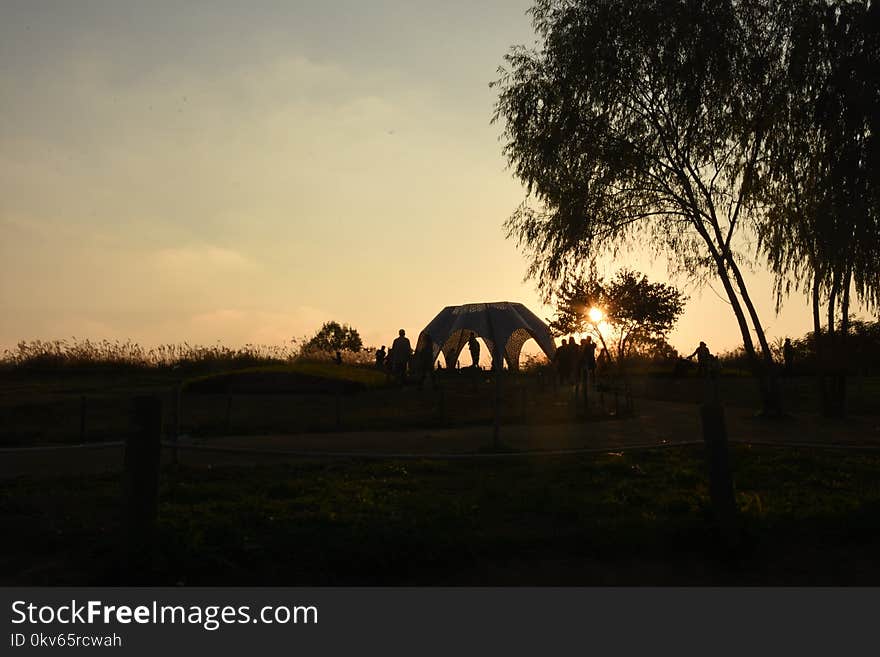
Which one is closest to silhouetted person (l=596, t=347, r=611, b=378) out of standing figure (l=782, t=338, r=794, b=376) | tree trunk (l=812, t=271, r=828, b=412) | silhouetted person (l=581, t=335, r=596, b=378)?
standing figure (l=782, t=338, r=794, b=376)

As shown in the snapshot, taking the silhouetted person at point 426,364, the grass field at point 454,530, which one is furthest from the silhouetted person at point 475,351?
the grass field at point 454,530

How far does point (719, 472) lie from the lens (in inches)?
274

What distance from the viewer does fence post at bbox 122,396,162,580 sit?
6189mm

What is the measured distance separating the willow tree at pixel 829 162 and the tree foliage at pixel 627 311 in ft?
114

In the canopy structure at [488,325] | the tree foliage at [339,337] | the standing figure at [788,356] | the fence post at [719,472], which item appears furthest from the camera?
the tree foliage at [339,337]

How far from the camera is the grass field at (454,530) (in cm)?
621

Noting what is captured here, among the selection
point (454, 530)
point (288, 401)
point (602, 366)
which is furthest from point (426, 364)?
point (454, 530)

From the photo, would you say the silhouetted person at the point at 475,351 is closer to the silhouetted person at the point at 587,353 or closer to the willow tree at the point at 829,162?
the silhouetted person at the point at 587,353

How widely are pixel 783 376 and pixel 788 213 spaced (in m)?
17.1

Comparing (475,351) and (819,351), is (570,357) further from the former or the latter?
(819,351)

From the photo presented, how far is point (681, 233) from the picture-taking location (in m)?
21.9

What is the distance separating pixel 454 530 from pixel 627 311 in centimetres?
5172
